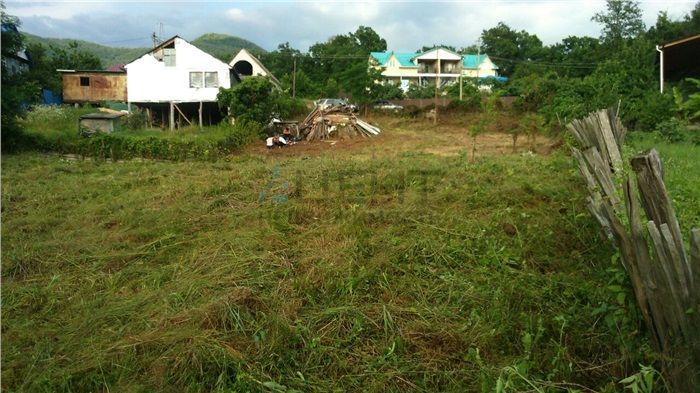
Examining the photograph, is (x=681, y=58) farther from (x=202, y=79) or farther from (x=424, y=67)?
(x=424, y=67)

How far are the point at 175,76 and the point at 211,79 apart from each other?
173 cm

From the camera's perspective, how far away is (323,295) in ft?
12.1

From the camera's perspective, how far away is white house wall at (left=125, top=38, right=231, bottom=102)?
24.0 m

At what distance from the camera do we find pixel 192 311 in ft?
11.2

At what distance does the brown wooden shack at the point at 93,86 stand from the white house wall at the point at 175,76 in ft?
25.9

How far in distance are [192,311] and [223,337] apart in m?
0.42

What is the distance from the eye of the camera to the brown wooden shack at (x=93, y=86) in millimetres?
30469

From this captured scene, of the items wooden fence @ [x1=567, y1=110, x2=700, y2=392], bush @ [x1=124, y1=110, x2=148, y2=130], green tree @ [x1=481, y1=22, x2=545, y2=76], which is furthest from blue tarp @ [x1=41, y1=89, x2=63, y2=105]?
green tree @ [x1=481, y1=22, x2=545, y2=76]

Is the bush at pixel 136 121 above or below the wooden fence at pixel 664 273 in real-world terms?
above

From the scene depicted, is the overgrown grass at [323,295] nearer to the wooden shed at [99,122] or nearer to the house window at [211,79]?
the wooden shed at [99,122]

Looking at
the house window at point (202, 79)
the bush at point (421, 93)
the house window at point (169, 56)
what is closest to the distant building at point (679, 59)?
the house window at point (202, 79)

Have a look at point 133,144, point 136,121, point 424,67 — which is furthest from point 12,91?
point 424,67

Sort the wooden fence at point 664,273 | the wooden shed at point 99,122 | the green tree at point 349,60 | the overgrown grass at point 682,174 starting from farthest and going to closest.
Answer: the green tree at point 349,60, the wooden shed at point 99,122, the overgrown grass at point 682,174, the wooden fence at point 664,273

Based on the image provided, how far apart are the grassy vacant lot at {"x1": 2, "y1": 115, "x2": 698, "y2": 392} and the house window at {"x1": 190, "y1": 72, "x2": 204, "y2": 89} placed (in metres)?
18.4
